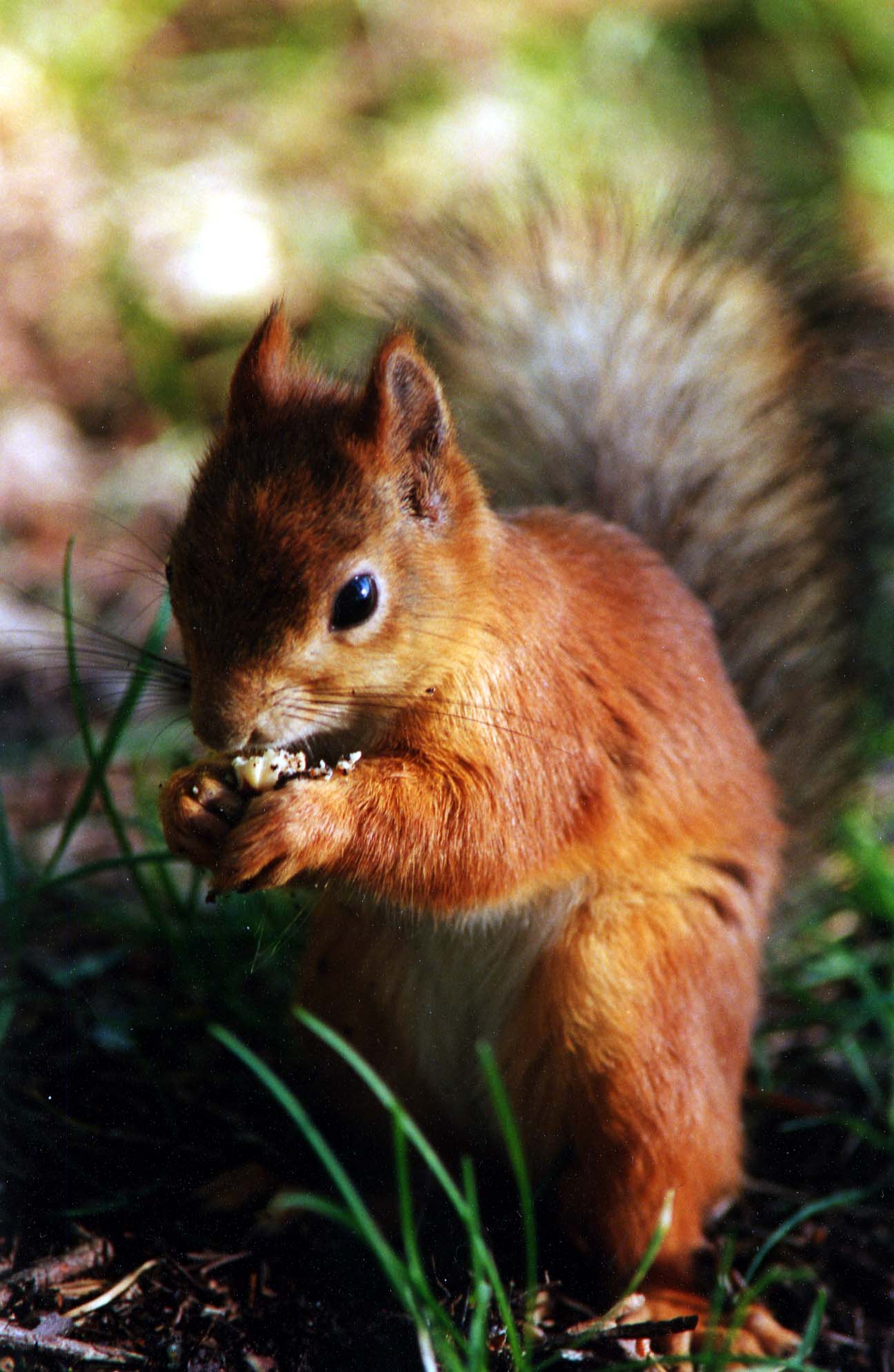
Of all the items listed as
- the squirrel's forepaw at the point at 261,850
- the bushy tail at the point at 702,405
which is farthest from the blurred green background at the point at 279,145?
the squirrel's forepaw at the point at 261,850

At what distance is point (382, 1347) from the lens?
1.33 m

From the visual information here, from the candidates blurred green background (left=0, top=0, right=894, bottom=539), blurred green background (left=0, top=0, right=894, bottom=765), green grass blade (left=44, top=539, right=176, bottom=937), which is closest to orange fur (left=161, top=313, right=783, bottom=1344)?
green grass blade (left=44, top=539, right=176, bottom=937)

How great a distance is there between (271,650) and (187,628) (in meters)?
0.10

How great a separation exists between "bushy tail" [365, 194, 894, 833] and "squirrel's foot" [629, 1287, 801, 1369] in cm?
73

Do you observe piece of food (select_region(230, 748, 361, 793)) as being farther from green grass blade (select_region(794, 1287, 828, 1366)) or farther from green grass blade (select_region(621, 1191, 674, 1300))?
green grass blade (select_region(794, 1287, 828, 1366))

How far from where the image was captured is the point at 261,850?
1.26 metres

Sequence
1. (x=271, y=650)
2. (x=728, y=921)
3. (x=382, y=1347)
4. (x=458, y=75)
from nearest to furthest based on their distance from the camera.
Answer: (x=271, y=650) → (x=382, y=1347) → (x=728, y=921) → (x=458, y=75)

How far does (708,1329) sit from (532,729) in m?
0.69

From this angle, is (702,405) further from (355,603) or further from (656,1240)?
(656,1240)

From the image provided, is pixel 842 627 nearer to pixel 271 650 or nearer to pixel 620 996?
pixel 620 996

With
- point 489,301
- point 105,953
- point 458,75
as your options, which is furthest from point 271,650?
point 458,75

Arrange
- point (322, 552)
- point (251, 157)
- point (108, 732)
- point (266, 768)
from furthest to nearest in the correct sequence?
point (251, 157), point (108, 732), point (266, 768), point (322, 552)

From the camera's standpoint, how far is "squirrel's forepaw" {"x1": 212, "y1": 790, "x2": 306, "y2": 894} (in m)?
1.26

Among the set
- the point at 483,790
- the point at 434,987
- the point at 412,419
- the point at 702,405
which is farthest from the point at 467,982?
the point at 702,405
